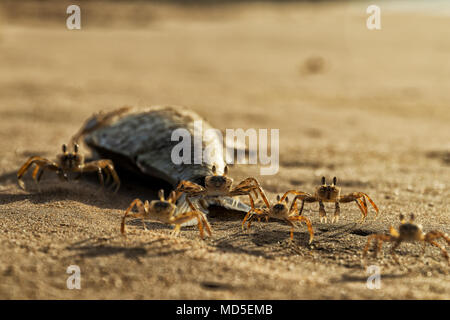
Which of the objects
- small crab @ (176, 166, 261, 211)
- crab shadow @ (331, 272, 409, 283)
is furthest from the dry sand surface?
small crab @ (176, 166, 261, 211)

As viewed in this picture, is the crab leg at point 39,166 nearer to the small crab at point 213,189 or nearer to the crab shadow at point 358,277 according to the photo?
the small crab at point 213,189

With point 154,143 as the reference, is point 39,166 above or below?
below

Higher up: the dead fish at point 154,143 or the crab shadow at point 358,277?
the dead fish at point 154,143

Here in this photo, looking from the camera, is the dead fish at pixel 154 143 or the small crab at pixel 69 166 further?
the small crab at pixel 69 166

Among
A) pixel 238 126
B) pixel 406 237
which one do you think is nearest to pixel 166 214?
pixel 406 237

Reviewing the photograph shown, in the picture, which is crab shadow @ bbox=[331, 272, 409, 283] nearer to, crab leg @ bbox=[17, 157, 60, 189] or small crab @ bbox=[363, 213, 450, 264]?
small crab @ bbox=[363, 213, 450, 264]

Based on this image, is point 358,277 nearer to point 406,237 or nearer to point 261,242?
point 406,237

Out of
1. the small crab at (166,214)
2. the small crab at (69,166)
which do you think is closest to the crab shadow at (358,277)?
the small crab at (166,214)
